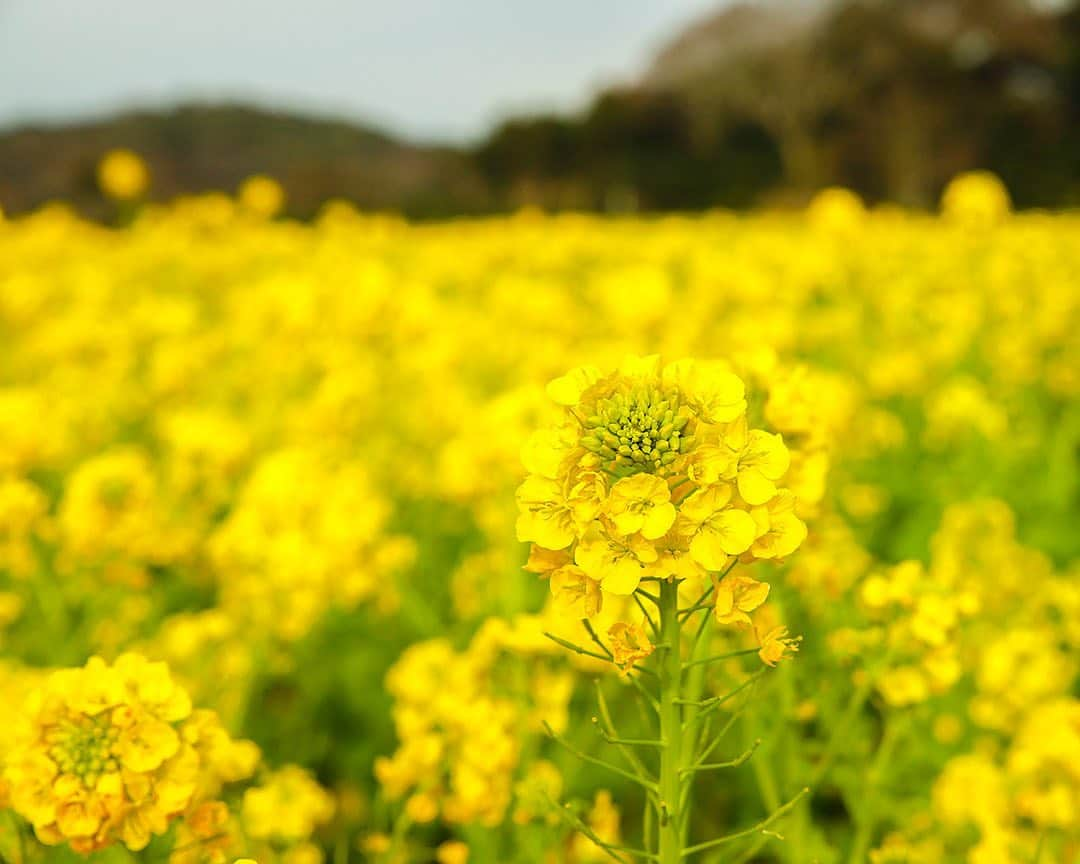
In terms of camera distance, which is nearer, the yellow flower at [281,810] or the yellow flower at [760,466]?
the yellow flower at [760,466]

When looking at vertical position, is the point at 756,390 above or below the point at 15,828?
above

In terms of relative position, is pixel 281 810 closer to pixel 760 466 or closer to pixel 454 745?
pixel 454 745

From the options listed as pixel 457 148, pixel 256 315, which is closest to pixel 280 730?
pixel 256 315

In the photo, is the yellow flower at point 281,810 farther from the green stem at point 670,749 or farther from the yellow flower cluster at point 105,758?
the green stem at point 670,749

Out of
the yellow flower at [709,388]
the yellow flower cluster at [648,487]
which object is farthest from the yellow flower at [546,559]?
the yellow flower at [709,388]

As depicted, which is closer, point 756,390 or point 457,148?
point 756,390

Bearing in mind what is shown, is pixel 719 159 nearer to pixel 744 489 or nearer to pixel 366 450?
pixel 366 450
